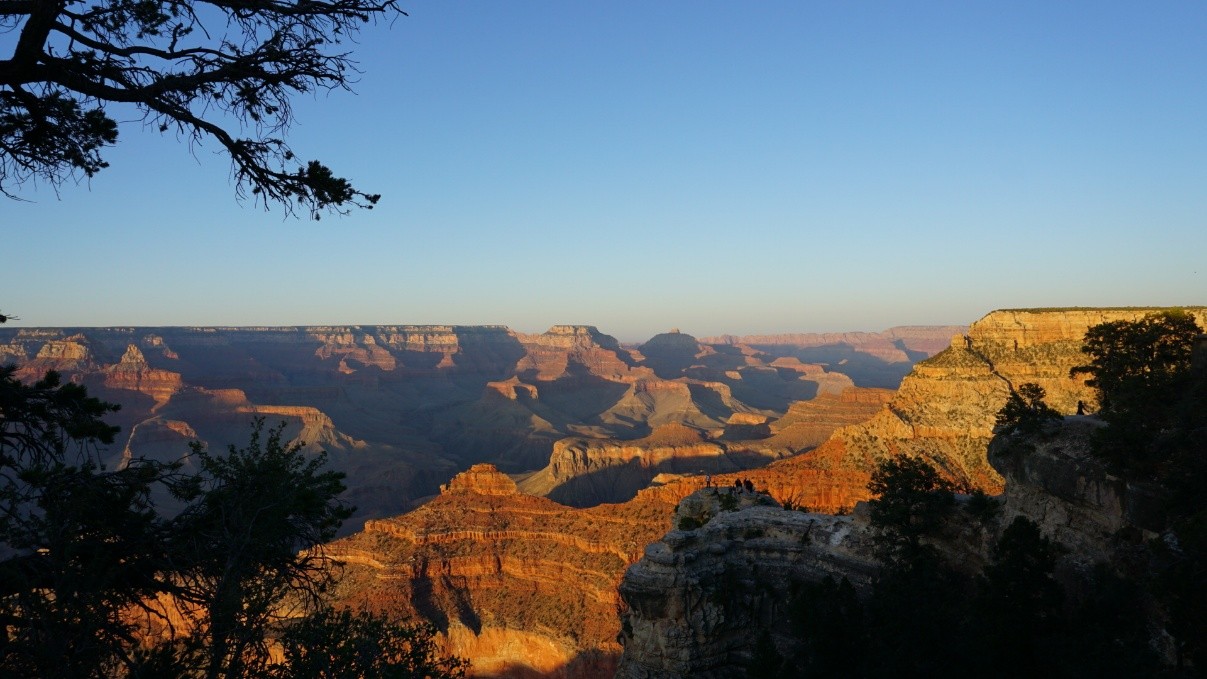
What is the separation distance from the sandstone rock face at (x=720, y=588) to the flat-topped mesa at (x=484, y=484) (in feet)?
103

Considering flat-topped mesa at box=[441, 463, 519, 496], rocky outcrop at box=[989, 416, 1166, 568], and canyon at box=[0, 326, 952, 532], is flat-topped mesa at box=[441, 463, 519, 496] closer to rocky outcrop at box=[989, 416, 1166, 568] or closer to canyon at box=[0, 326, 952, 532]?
canyon at box=[0, 326, 952, 532]

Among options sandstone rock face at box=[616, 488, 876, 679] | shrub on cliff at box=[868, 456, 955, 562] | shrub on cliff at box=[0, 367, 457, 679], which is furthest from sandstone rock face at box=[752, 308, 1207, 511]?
shrub on cliff at box=[0, 367, 457, 679]

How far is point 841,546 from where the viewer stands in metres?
28.5

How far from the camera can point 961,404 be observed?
5762 centimetres

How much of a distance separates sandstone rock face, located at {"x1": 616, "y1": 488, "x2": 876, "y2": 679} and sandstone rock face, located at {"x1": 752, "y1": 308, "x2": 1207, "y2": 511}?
75.7 feet

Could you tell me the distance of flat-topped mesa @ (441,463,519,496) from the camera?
59572 mm

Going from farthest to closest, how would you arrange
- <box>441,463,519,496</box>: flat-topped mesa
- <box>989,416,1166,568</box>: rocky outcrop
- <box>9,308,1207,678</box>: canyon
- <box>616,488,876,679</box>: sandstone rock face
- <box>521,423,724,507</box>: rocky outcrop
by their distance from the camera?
<box>521,423,724,507</box>: rocky outcrop, <box>441,463,519,496</box>: flat-topped mesa, <box>9,308,1207,678</box>: canyon, <box>616,488,876,679</box>: sandstone rock face, <box>989,416,1166,568</box>: rocky outcrop

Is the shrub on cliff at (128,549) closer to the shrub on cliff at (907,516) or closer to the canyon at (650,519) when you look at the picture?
the canyon at (650,519)

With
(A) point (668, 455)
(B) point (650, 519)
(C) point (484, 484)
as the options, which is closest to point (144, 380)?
(A) point (668, 455)

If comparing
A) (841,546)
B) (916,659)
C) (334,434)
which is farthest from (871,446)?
(334,434)

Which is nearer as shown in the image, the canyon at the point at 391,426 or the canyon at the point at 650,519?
the canyon at the point at 650,519

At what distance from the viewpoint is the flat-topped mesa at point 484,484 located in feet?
195

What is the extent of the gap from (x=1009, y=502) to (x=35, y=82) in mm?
26871

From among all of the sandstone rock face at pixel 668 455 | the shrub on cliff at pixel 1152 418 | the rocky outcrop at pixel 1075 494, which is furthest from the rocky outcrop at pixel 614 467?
the shrub on cliff at pixel 1152 418
